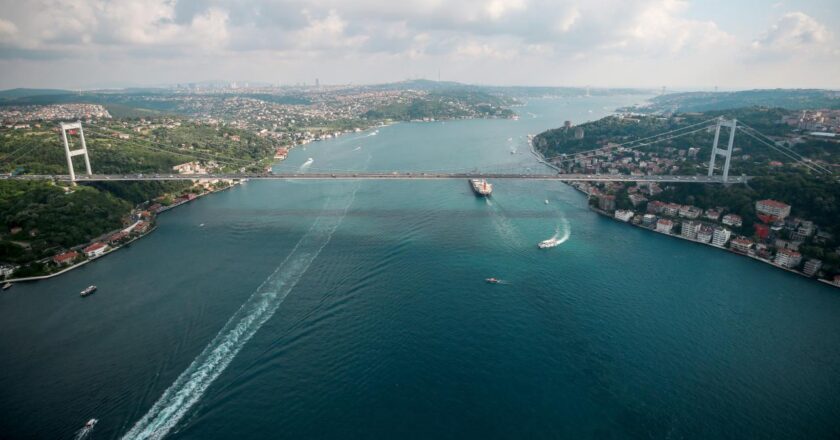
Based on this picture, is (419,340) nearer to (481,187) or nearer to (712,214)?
(712,214)

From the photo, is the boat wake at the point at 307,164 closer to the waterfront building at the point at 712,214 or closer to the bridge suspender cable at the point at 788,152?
the waterfront building at the point at 712,214

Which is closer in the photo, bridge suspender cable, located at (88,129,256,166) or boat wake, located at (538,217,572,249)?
boat wake, located at (538,217,572,249)

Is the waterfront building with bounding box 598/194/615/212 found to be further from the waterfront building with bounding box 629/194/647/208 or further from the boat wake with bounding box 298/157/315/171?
the boat wake with bounding box 298/157/315/171

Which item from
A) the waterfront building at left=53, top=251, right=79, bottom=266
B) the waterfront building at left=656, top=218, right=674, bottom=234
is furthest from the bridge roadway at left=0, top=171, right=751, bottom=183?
the waterfront building at left=53, top=251, right=79, bottom=266

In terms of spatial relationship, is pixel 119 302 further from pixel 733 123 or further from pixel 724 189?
pixel 733 123

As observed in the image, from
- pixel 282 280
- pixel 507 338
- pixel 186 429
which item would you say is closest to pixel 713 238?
pixel 507 338

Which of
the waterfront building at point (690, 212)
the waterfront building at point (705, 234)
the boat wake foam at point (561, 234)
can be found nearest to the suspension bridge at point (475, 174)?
the waterfront building at point (690, 212)
